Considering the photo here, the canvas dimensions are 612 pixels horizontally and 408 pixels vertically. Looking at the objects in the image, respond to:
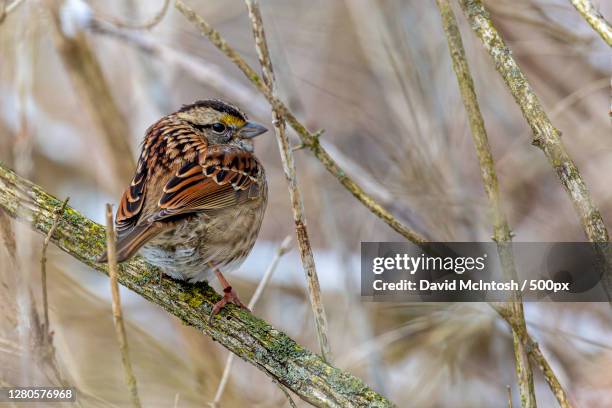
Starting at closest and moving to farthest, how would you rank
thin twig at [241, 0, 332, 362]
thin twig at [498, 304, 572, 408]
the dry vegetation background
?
thin twig at [498, 304, 572, 408], thin twig at [241, 0, 332, 362], the dry vegetation background

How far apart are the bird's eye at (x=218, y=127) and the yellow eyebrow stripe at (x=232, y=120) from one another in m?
0.03

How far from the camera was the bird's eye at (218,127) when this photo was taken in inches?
167

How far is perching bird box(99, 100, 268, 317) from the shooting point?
3305 millimetres

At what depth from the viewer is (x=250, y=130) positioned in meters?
4.22

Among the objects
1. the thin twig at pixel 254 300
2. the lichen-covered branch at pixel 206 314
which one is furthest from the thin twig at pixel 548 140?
the thin twig at pixel 254 300

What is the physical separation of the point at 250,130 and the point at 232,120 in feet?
0.37

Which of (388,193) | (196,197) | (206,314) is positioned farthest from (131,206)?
(388,193)

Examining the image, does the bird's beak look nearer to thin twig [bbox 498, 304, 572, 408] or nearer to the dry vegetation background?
the dry vegetation background

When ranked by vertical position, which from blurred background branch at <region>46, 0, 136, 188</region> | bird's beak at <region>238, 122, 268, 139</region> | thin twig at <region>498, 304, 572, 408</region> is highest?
blurred background branch at <region>46, 0, 136, 188</region>

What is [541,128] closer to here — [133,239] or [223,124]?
[133,239]

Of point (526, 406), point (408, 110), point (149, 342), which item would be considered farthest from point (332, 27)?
point (526, 406)

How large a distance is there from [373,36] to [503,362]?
2318 mm

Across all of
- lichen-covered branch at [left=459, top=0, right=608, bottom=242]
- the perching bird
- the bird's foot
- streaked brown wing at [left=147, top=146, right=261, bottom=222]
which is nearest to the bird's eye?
the perching bird

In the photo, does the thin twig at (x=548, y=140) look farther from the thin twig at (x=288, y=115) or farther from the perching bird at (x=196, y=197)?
the perching bird at (x=196, y=197)
